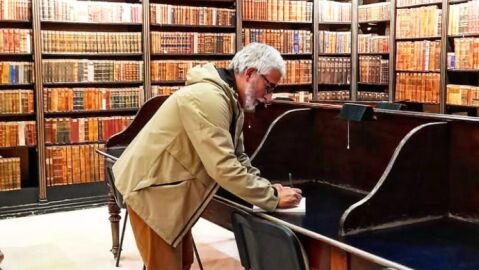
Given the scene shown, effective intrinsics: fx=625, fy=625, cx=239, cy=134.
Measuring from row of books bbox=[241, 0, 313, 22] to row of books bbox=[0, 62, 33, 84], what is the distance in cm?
222

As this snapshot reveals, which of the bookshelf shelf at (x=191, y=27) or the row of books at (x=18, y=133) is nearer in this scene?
the row of books at (x=18, y=133)

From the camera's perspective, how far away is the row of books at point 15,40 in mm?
5445

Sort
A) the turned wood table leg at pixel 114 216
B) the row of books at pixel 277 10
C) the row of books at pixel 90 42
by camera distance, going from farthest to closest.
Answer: the row of books at pixel 277 10
the row of books at pixel 90 42
the turned wood table leg at pixel 114 216

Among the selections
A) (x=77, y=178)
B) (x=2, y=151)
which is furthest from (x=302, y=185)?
(x=2, y=151)

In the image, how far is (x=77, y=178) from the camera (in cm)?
579

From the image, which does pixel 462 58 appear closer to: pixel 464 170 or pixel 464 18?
pixel 464 18

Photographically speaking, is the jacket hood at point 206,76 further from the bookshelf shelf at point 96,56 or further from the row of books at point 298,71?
the row of books at point 298,71

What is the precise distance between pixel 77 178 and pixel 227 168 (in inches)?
150

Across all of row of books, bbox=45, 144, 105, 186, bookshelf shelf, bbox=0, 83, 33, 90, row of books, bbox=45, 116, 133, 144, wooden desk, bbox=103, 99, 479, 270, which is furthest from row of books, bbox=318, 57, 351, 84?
wooden desk, bbox=103, 99, 479, 270

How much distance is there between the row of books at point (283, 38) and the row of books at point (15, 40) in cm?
217

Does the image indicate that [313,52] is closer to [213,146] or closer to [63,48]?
[63,48]

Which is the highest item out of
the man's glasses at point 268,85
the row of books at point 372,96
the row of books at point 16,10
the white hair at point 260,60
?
the row of books at point 16,10

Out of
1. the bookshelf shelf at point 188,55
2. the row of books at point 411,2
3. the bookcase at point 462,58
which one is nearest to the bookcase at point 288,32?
the bookshelf shelf at point 188,55

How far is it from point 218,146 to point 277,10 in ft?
15.5
